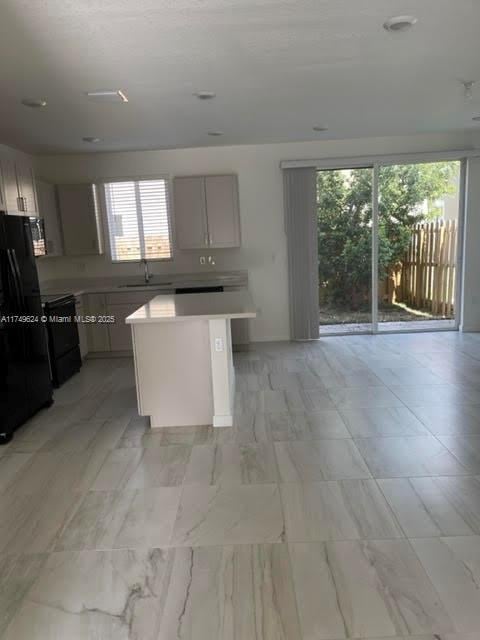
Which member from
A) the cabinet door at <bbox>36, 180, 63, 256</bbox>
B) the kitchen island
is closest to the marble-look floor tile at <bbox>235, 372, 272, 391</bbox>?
the kitchen island

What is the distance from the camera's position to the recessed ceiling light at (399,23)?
2.42 m

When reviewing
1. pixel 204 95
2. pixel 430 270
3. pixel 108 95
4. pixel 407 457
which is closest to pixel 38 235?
pixel 108 95

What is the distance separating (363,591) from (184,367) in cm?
195

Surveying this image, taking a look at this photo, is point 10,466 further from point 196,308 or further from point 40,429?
point 196,308

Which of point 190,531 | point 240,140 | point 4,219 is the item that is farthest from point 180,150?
point 190,531

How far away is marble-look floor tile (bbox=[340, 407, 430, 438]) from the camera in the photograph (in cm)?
311

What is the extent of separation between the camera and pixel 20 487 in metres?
2.62

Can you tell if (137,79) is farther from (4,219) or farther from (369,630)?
(369,630)

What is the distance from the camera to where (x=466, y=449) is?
284 centimetres

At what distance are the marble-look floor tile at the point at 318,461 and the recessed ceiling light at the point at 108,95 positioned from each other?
9.47 feet

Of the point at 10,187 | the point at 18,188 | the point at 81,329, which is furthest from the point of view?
the point at 81,329

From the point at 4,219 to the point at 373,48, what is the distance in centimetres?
289

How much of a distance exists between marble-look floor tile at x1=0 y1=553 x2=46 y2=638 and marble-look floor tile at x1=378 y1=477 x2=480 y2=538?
1.69 meters

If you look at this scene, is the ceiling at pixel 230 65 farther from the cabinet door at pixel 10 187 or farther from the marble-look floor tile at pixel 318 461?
the marble-look floor tile at pixel 318 461
